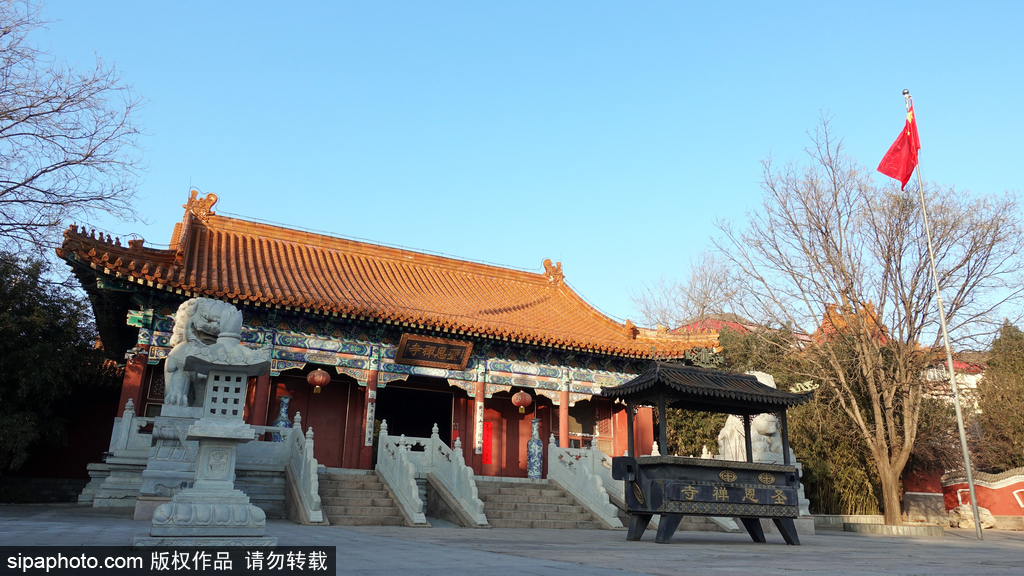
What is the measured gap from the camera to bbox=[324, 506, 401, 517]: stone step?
9.50 m

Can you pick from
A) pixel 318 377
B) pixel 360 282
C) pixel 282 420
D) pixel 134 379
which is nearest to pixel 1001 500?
pixel 360 282

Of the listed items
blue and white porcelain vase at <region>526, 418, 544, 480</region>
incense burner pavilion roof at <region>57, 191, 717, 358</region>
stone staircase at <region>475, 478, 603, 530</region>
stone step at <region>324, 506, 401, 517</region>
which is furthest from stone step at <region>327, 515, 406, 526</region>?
blue and white porcelain vase at <region>526, 418, 544, 480</region>

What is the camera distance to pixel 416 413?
1511 cm

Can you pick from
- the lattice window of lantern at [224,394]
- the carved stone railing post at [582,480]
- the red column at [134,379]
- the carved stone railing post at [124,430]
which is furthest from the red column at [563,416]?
the lattice window of lantern at [224,394]

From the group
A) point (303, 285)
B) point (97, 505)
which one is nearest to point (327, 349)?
point (303, 285)

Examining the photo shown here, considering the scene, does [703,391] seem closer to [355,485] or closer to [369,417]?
[355,485]

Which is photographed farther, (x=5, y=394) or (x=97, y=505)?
(x=5, y=394)

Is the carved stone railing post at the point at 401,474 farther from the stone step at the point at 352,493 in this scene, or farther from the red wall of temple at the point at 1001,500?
the red wall of temple at the point at 1001,500

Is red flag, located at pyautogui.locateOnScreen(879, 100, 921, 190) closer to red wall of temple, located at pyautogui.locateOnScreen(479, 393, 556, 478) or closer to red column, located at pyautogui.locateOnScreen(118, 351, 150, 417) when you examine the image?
red wall of temple, located at pyautogui.locateOnScreen(479, 393, 556, 478)

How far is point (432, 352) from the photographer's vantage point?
13.4 metres

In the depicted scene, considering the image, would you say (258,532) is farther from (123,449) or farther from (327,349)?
(327,349)

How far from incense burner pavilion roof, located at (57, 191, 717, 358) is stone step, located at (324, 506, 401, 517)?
12.0 feet

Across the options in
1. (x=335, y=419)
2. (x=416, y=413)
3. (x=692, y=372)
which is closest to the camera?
(x=692, y=372)

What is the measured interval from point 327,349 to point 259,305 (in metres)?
1.68
